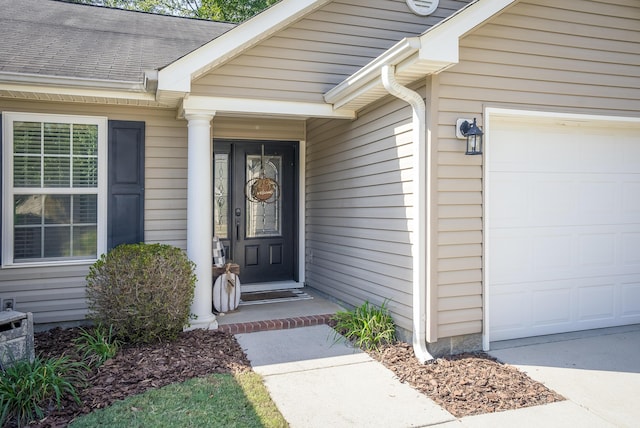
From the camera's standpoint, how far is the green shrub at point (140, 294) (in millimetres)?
4215

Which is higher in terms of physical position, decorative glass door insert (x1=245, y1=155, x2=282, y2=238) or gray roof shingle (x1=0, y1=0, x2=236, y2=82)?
gray roof shingle (x1=0, y1=0, x2=236, y2=82)

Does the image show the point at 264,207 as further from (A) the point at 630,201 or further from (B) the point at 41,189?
(A) the point at 630,201

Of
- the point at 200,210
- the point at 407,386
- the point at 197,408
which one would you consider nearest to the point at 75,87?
the point at 200,210

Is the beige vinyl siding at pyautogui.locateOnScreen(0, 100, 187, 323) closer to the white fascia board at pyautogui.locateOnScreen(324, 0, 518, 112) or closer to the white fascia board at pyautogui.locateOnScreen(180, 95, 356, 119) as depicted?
the white fascia board at pyautogui.locateOnScreen(180, 95, 356, 119)

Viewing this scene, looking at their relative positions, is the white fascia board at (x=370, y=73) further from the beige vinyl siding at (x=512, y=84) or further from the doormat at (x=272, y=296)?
the doormat at (x=272, y=296)

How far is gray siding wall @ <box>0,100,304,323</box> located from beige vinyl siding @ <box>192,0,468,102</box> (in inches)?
36.0

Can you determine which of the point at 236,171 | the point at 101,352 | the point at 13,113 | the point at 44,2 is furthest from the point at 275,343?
the point at 44,2

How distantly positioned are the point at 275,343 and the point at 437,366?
1.53 meters

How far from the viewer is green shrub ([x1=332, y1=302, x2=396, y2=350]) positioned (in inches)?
173

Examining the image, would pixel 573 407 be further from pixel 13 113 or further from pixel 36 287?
pixel 13 113

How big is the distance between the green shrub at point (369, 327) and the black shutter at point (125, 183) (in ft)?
8.21

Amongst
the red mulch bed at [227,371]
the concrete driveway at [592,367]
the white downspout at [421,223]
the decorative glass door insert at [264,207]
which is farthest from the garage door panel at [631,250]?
the decorative glass door insert at [264,207]

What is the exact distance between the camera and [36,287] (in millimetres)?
4945

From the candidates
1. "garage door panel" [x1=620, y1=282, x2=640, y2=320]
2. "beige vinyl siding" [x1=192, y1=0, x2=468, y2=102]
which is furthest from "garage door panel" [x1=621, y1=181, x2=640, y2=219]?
"beige vinyl siding" [x1=192, y1=0, x2=468, y2=102]
